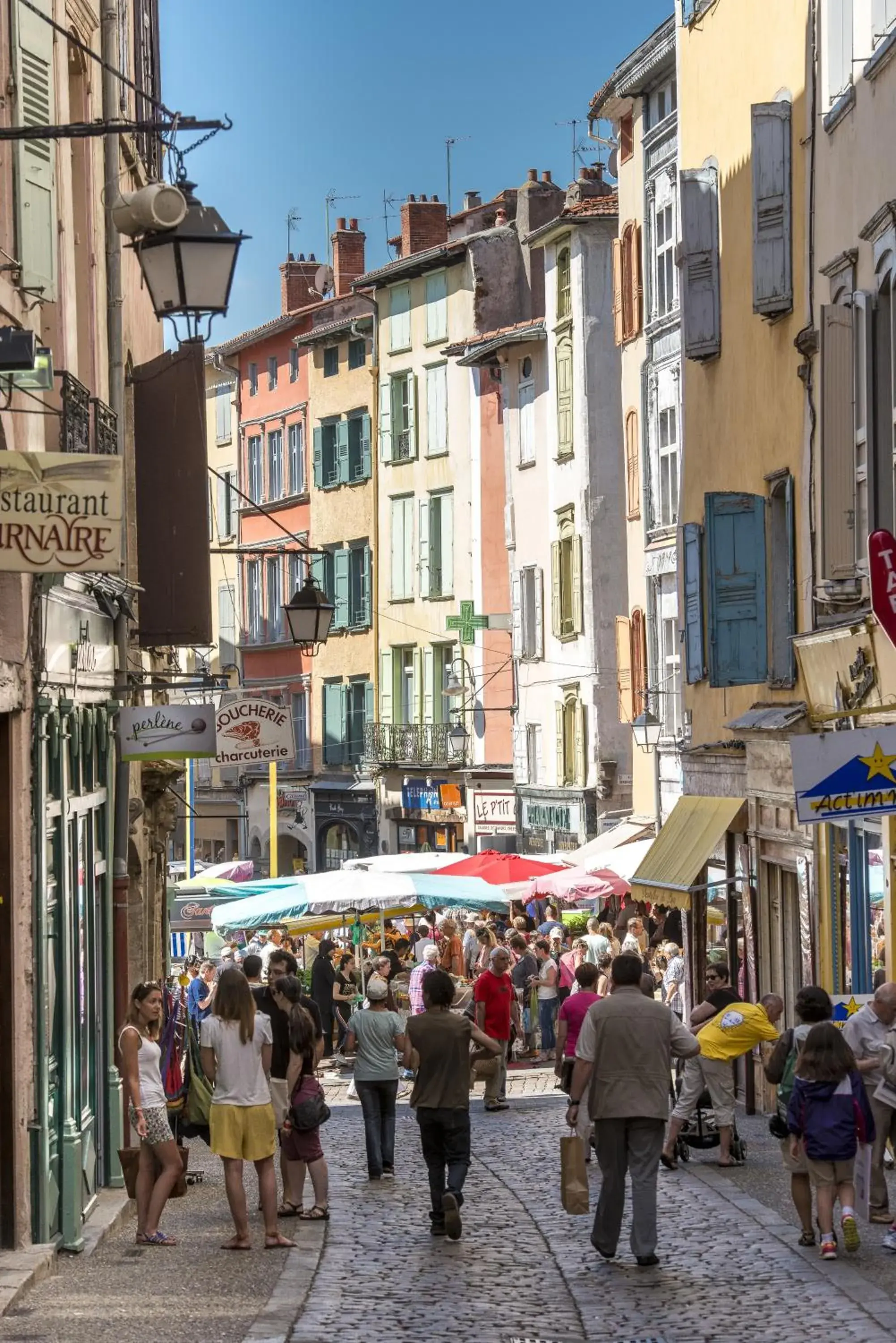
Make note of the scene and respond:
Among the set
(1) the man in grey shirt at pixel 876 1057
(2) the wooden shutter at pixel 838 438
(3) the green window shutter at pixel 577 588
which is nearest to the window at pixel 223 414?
(3) the green window shutter at pixel 577 588

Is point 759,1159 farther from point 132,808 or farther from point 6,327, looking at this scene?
point 6,327

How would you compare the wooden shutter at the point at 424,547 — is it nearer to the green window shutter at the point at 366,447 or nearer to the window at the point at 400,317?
the green window shutter at the point at 366,447

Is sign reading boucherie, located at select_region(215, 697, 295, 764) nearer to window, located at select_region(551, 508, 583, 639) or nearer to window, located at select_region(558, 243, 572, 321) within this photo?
→ window, located at select_region(551, 508, 583, 639)

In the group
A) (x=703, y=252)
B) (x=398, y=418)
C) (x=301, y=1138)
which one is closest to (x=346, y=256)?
(x=398, y=418)

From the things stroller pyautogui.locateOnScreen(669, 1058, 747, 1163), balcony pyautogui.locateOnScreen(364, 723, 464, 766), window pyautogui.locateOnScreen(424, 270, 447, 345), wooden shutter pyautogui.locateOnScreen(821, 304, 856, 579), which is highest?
window pyautogui.locateOnScreen(424, 270, 447, 345)

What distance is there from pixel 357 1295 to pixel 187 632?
8741 millimetres

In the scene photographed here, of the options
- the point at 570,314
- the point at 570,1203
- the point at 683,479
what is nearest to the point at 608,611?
the point at 570,314

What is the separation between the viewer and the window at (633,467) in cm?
4131

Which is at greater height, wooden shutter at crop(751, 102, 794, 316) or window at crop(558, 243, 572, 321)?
window at crop(558, 243, 572, 321)

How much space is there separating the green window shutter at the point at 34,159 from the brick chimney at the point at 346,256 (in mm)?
50230

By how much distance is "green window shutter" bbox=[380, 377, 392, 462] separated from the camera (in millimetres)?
58375

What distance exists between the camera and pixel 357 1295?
37.6ft

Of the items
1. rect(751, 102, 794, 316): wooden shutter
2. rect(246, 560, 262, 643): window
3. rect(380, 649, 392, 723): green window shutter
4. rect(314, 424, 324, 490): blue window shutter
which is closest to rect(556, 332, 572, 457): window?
rect(380, 649, 392, 723): green window shutter

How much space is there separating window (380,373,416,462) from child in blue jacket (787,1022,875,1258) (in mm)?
45730
